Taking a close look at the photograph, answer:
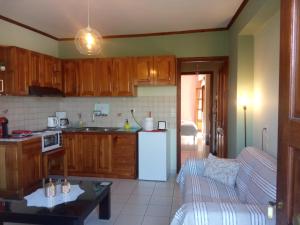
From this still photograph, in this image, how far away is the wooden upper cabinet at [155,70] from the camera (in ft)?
14.5

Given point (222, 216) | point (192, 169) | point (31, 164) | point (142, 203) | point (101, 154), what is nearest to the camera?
point (222, 216)

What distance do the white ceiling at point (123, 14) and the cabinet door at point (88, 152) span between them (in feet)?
6.46

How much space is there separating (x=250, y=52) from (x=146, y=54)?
1953 millimetres

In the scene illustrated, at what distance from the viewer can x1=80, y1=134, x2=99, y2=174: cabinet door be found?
14.7 ft

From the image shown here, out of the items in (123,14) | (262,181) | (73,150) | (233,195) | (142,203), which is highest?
(123,14)

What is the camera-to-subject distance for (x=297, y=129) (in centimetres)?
108

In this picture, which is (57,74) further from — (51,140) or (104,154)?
(104,154)

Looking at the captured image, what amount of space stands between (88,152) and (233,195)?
2.80m

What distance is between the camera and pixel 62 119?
5027mm

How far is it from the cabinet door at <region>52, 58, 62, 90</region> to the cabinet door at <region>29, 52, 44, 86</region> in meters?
0.37

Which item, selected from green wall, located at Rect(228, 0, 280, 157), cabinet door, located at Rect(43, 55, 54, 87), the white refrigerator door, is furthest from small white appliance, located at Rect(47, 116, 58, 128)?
green wall, located at Rect(228, 0, 280, 157)

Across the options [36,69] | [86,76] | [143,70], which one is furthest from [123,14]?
[36,69]

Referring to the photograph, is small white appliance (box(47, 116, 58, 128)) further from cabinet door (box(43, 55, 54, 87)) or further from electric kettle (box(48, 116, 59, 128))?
cabinet door (box(43, 55, 54, 87))

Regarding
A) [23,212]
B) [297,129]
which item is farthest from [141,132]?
[297,129]
